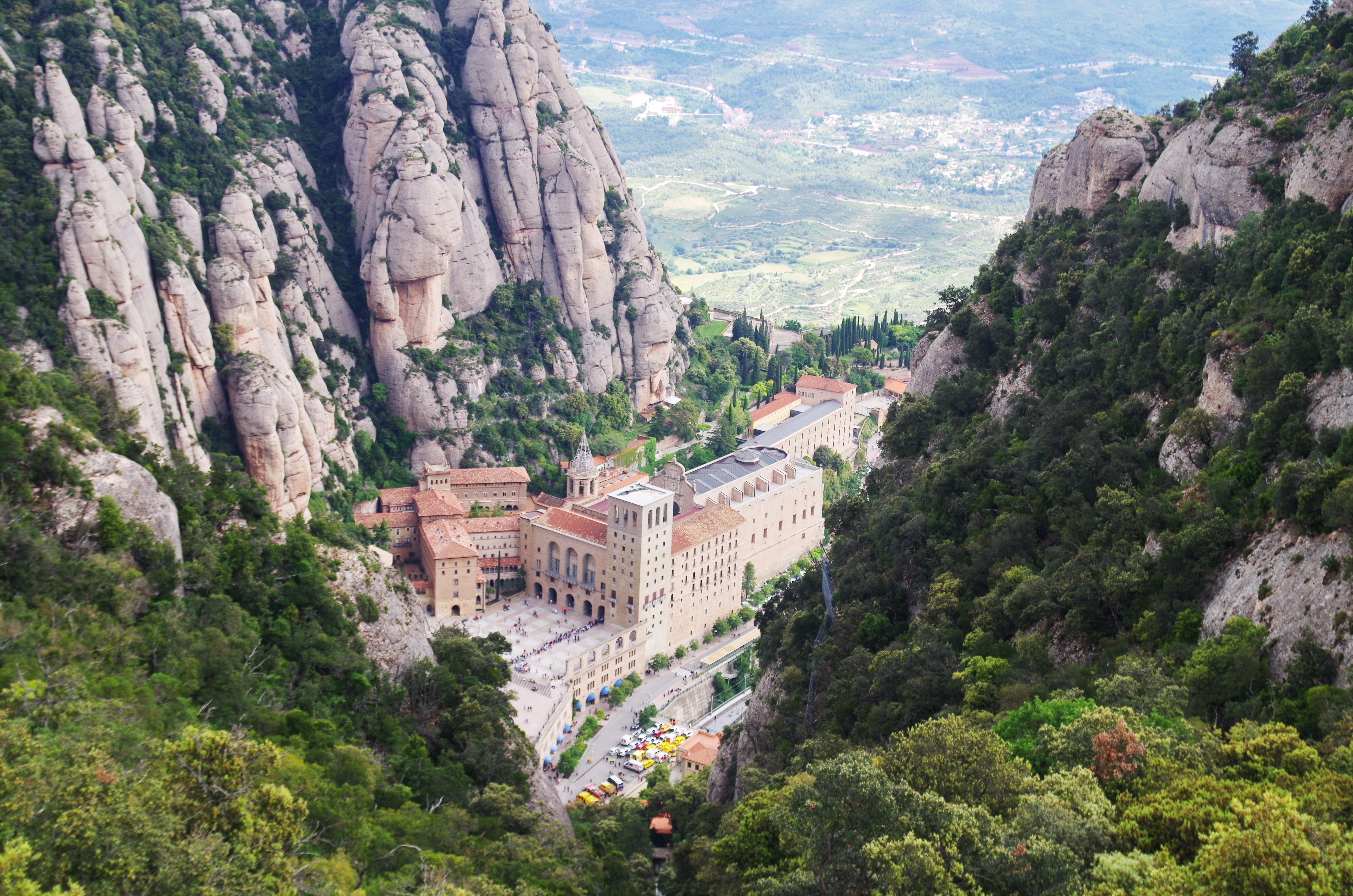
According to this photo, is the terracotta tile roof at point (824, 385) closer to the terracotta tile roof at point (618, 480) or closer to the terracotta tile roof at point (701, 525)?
the terracotta tile roof at point (618, 480)

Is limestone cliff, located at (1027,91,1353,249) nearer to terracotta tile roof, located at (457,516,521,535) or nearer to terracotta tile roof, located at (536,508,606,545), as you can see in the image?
terracotta tile roof, located at (536,508,606,545)

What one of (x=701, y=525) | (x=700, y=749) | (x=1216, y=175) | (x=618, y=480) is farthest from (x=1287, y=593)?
(x=618, y=480)

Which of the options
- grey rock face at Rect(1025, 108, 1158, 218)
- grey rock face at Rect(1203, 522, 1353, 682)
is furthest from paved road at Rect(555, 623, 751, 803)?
grey rock face at Rect(1203, 522, 1353, 682)

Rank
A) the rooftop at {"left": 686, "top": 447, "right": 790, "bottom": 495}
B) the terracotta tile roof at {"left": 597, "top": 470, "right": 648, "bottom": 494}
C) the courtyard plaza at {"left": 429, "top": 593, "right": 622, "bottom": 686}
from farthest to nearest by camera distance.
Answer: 1. the rooftop at {"left": 686, "top": 447, "right": 790, "bottom": 495}
2. the terracotta tile roof at {"left": 597, "top": 470, "right": 648, "bottom": 494}
3. the courtyard plaza at {"left": 429, "top": 593, "right": 622, "bottom": 686}

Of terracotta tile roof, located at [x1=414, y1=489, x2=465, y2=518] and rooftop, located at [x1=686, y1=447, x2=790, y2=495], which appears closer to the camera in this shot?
terracotta tile roof, located at [x1=414, y1=489, x2=465, y2=518]

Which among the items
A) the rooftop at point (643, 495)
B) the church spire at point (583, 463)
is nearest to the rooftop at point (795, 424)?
the church spire at point (583, 463)

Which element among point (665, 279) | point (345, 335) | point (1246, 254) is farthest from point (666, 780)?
point (665, 279)
